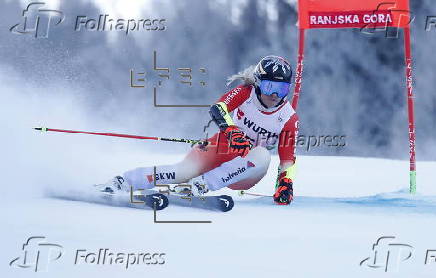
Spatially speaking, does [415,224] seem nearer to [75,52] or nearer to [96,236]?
[96,236]

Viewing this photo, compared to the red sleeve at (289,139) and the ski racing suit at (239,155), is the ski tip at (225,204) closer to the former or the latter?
the ski racing suit at (239,155)

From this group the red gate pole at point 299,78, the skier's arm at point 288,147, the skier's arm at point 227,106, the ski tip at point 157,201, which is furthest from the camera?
the red gate pole at point 299,78

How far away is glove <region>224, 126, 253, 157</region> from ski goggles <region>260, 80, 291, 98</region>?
38 cm

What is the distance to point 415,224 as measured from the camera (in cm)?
430

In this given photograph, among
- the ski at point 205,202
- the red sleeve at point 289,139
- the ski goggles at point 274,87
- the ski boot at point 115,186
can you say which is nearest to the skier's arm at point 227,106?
the ski goggles at point 274,87

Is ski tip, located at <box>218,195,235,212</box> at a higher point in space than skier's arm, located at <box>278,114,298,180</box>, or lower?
lower

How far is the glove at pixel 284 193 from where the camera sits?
4.93 metres

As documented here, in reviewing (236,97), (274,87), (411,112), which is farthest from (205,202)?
(411,112)

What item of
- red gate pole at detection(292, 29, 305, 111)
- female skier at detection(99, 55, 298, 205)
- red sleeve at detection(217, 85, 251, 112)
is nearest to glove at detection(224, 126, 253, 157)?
female skier at detection(99, 55, 298, 205)

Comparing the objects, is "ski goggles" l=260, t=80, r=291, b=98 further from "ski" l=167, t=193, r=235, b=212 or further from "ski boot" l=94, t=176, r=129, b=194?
"ski boot" l=94, t=176, r=129, b=194

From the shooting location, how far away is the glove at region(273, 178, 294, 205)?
493 cm

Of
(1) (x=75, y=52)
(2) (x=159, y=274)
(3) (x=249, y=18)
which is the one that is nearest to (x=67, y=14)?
(1) (x=75, y=52)

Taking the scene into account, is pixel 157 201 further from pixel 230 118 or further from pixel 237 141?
pixel 230 118

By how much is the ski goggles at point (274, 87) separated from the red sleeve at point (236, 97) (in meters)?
0.20
